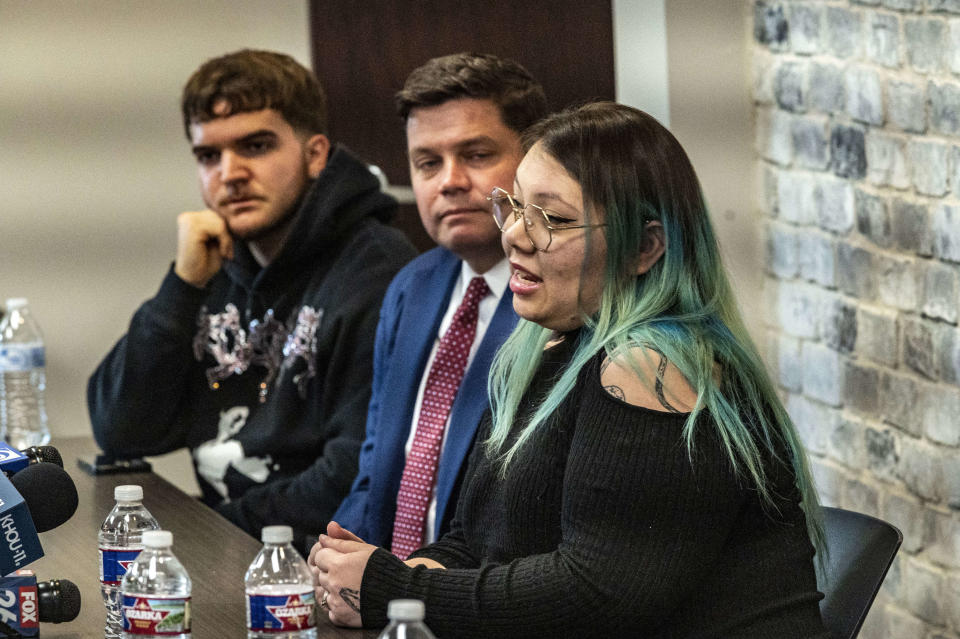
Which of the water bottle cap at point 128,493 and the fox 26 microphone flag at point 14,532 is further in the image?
the water bottle cap at point 128,493

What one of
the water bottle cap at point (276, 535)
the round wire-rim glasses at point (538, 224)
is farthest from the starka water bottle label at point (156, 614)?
the round wire-rim glasses at point (538, 224)

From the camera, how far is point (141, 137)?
3693mm

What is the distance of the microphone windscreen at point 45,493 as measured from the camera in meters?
1.40

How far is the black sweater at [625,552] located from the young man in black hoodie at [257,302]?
1002mm

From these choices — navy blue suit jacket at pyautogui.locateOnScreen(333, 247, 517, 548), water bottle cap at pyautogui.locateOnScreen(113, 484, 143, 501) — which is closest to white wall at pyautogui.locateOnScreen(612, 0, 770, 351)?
navy blue suit jacket at pyautogui.locateOnScreen(333, 247, 517, 548)

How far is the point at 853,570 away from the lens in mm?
1524

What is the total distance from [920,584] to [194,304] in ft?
5.15

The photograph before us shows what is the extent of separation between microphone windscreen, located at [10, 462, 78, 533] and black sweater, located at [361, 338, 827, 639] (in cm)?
35

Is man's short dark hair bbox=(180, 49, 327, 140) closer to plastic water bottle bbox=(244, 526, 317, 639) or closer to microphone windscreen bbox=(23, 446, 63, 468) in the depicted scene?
microphone windscreen bbox=(23, 446, 63, 468)

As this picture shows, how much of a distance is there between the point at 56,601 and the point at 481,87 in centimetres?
109

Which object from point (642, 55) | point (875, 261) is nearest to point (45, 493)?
point (875, 261)

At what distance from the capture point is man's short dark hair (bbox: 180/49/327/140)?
2650mm

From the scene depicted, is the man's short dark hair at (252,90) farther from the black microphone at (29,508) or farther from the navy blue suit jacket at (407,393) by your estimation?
the black microphone at (29,508)

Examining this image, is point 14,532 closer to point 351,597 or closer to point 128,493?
point 128,493
